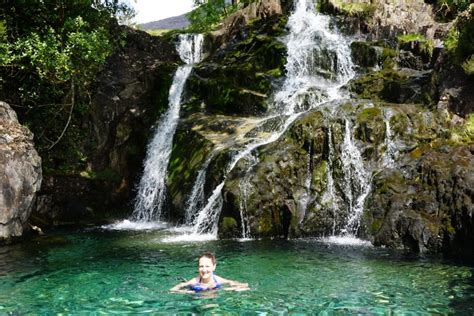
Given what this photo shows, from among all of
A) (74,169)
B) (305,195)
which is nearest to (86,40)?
(74,169)

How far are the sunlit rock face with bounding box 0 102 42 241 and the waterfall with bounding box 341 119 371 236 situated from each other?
30.2 ft

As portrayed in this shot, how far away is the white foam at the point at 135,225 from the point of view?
57.9ft

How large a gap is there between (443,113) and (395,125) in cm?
194

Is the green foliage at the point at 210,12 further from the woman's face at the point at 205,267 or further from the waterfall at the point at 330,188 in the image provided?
the woman's face at the point at 205,267

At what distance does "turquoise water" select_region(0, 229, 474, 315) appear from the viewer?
783 cm

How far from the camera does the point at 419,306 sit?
7.70 m

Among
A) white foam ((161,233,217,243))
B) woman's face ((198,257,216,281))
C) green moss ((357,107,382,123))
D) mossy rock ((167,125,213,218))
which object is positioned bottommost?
white foam ((161,233,217,243))

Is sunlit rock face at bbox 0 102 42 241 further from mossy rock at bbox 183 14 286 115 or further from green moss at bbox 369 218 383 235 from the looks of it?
green moss at bbox 369 218 383 235

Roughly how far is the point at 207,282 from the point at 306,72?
16.6 meters

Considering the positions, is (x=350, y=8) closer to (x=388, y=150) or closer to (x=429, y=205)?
(x=388, y=150)

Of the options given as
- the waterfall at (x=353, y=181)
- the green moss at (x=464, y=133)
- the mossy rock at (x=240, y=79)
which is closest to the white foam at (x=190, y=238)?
the waterfall at (x=353, y=181)

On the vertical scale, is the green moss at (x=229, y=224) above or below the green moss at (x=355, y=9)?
below

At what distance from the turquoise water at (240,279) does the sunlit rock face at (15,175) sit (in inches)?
39.5

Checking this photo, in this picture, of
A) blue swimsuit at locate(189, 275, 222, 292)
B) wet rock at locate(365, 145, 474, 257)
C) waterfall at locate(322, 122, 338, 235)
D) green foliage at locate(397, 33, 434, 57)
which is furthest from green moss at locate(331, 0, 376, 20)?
blue swimsuit at locate(189, 275, 222, 292)
